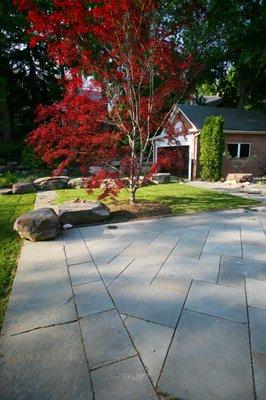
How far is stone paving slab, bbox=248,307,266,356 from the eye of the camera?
2154 mm

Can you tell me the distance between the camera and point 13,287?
10.3 feet

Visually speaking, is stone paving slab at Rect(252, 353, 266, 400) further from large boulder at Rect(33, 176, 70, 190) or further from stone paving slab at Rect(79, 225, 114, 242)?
large boulder at Rect(33, 176, 70, 190)

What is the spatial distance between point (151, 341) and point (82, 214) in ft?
12.5

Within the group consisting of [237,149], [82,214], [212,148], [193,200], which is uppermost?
[212,148]

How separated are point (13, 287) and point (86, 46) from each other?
20.0 feet

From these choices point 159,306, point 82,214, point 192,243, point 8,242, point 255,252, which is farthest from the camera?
point 82,214

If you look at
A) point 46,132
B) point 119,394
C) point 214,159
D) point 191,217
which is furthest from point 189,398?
point 214,159

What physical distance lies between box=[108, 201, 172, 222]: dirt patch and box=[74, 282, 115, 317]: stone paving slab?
9.90ft

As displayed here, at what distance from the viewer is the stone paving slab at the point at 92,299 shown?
8.75ft

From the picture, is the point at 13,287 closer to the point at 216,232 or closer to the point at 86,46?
the point at 216,232

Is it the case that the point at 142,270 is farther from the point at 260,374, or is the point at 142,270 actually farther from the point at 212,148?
the point at 212,148

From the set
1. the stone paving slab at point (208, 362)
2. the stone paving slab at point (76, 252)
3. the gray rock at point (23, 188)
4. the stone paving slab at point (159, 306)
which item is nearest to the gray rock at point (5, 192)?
the gray rock at point (23, 188)

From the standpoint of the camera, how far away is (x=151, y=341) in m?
2.21

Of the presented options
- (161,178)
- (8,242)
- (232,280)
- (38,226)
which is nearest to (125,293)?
(232,280)
